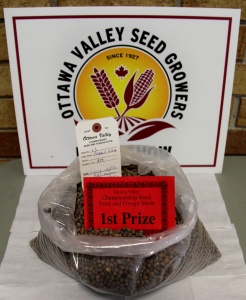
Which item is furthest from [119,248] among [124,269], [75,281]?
[75,281]

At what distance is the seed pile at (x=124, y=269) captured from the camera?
59 cm

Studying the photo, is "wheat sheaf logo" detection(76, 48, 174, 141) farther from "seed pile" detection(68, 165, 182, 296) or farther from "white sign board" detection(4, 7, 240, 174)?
"seed pile" detection(68, 165, 182, 296)

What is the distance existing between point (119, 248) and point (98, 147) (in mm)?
201

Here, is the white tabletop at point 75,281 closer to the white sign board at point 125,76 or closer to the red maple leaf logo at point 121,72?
the white sign board at point 125,76

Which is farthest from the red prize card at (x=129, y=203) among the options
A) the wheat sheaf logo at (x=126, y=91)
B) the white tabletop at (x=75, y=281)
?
the wheat sheaf logo at (x=126, y=91)

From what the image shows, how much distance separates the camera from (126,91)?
849 millimetres

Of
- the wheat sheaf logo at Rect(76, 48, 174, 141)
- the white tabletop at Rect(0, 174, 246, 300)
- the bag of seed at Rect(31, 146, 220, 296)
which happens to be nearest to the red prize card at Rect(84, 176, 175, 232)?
the bag of seed at Rect(31, 146, 220, 296)

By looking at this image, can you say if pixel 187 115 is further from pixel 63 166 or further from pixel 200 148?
pixel 63 166

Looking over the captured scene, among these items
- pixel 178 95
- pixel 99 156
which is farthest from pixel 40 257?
pixel 178 95

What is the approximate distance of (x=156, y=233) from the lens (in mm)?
611

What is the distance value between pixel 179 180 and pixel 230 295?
22 cm

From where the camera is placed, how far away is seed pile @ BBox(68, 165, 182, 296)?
590mm

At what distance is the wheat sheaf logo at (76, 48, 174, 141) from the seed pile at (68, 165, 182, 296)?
33cm

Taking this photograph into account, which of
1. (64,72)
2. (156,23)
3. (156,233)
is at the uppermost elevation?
(156,23)
